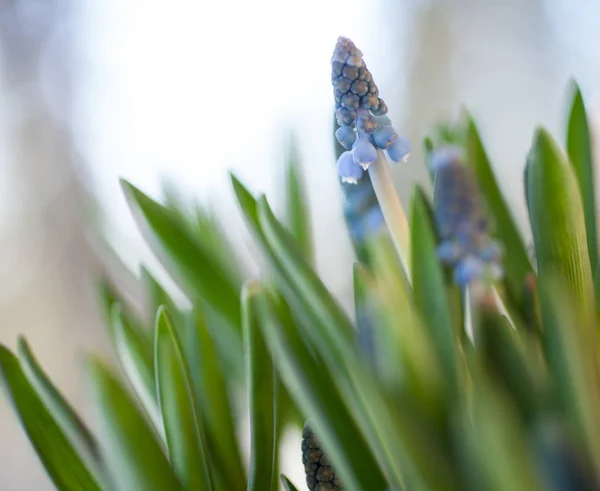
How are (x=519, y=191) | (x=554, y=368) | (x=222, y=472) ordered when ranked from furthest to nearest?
(x=519, y=191)
(x=222, y=472)
(x=554, y=368)

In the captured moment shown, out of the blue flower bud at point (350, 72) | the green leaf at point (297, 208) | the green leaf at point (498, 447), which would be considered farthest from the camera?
the green leaf at point (297, 208)

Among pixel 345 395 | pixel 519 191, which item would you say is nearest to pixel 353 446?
pixel 345 395

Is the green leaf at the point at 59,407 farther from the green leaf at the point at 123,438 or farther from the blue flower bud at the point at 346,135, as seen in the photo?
the blue flower bud at the point at 346,135

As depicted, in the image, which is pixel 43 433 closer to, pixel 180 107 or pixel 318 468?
pixel 318 468

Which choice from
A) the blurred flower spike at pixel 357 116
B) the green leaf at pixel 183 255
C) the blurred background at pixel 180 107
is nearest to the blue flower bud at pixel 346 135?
the blurred flower spike at pixel 357 116

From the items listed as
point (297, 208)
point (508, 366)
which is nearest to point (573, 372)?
point (508, 366)

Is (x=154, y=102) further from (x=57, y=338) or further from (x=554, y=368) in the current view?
(x=554, y=368)
